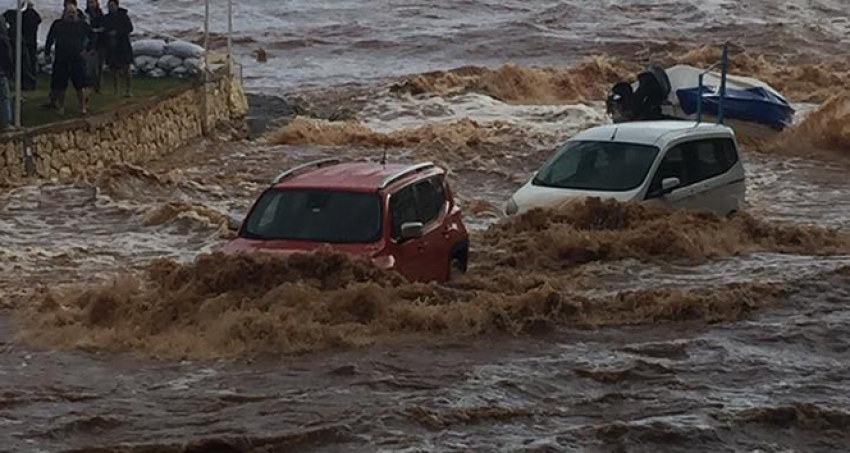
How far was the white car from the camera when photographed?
54.1ft

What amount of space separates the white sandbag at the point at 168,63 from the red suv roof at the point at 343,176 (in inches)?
607

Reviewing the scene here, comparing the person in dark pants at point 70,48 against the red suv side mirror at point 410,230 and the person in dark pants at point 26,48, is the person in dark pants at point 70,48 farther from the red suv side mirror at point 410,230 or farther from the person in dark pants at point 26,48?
the red suv side mirror at point 410,230

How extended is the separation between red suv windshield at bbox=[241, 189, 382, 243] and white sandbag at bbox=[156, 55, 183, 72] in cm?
1615

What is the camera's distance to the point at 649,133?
17.1m

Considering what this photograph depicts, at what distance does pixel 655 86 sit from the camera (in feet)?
87.6

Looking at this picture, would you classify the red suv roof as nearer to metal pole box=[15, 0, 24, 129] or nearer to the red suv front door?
the red suv front door

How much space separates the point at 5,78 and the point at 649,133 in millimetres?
8756

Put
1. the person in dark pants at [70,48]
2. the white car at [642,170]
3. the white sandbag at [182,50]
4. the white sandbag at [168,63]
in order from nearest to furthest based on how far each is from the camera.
Result: the white car at [642,170], the person in dark pants at [70,48], the white sandbag at [168,63], the white sandbag at [182,50]

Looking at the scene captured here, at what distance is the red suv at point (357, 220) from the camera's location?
41.8ft

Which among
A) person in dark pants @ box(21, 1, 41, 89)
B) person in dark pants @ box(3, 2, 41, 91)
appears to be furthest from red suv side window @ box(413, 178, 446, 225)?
person in dark pants @ box(21, 1, 41, 89)

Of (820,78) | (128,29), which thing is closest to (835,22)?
(820,78)

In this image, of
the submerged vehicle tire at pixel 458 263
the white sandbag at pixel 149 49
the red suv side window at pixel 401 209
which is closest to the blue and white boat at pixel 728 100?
the white sandbag at pixel 149 49

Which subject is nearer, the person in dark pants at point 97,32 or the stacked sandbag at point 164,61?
the person in dark pants at point 97,32

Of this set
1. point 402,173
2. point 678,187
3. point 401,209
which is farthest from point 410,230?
point 678,187
